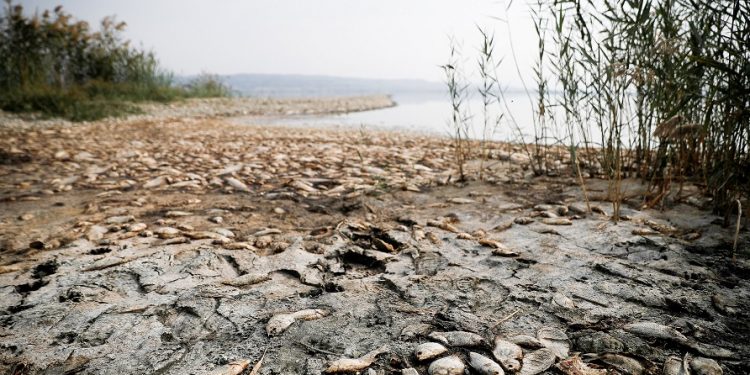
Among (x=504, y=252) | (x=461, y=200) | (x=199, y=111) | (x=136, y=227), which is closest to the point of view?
(x=504, y=252)

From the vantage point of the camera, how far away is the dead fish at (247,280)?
178cm

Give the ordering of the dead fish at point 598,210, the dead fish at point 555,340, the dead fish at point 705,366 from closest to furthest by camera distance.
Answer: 1. the dead fish at point 705,366
2. the dead fish at point 555,340
3. the dead fish at point 598,210

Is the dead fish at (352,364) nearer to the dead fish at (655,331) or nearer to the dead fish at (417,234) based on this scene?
the dead fish at (655,331)

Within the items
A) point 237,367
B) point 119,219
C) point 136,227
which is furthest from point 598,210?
point 119,219

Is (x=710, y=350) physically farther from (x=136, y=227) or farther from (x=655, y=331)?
(x=136, y=227)

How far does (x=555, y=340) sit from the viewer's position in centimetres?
136

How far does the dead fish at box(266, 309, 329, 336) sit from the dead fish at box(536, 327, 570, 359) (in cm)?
75

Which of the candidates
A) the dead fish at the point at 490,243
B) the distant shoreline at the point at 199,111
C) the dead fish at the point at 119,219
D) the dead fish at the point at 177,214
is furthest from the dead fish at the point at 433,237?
the distant shoreline at the point at 199,111

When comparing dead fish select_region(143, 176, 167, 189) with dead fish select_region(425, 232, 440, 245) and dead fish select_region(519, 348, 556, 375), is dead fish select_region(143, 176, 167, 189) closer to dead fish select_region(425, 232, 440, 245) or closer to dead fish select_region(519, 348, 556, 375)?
dead fish select_region(425, 232, 440, 245)

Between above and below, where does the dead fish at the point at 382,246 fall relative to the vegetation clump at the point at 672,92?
below

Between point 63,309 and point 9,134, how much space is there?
5.74 meters

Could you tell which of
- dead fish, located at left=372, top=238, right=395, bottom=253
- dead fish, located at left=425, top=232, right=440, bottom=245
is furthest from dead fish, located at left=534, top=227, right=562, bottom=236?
dead fish, located at left=372, top=238, right=395, bottom=253

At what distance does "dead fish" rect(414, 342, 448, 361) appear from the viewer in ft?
4.21

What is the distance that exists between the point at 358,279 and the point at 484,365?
29.3 inches
